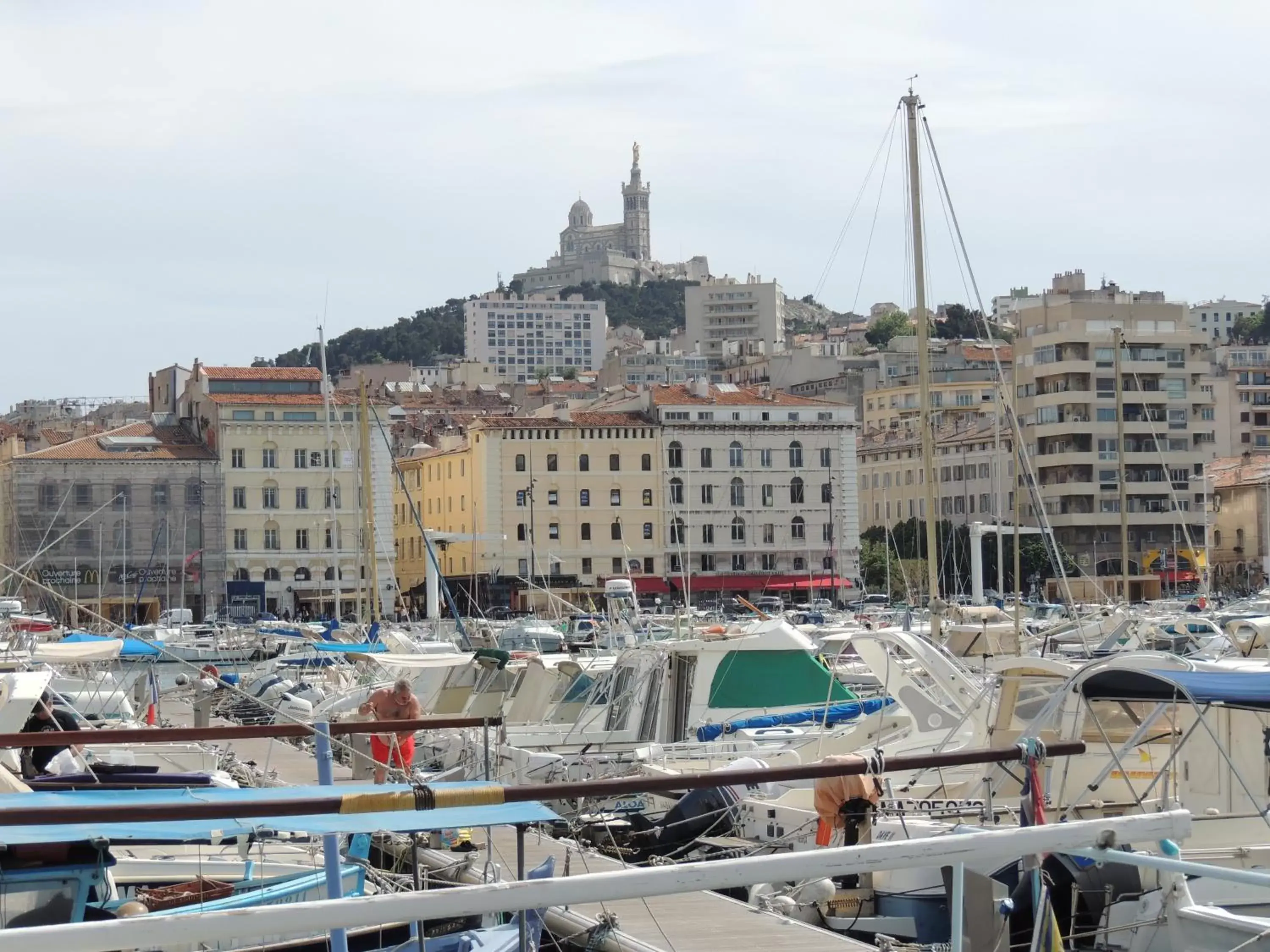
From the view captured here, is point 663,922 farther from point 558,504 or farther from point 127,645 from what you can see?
point 558,504

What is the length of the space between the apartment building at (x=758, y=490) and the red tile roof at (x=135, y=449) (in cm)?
2172

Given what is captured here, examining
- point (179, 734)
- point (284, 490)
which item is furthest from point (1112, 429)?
point (179, 734)

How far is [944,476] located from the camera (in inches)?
4203

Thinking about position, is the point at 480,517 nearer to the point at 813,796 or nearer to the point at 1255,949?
the point at 813,796

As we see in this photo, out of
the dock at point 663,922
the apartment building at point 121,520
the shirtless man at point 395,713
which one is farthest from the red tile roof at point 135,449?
the dock at point 663,922

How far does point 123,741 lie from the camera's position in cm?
1066

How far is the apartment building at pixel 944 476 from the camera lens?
10362 cm

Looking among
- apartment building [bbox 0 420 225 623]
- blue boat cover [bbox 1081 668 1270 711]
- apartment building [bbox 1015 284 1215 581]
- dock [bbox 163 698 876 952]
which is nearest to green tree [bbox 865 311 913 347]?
apartment building [bbox 1015 284 1215 581]

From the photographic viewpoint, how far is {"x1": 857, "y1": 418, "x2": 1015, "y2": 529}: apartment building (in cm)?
10362

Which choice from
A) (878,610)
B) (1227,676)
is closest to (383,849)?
(1227,676)

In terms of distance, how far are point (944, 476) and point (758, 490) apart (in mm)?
19753

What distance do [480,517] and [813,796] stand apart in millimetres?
71910

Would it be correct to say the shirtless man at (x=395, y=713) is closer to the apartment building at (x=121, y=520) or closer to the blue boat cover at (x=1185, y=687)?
the blue boat cover at (x=1185, y=687)

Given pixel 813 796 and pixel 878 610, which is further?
pixel 878 610
